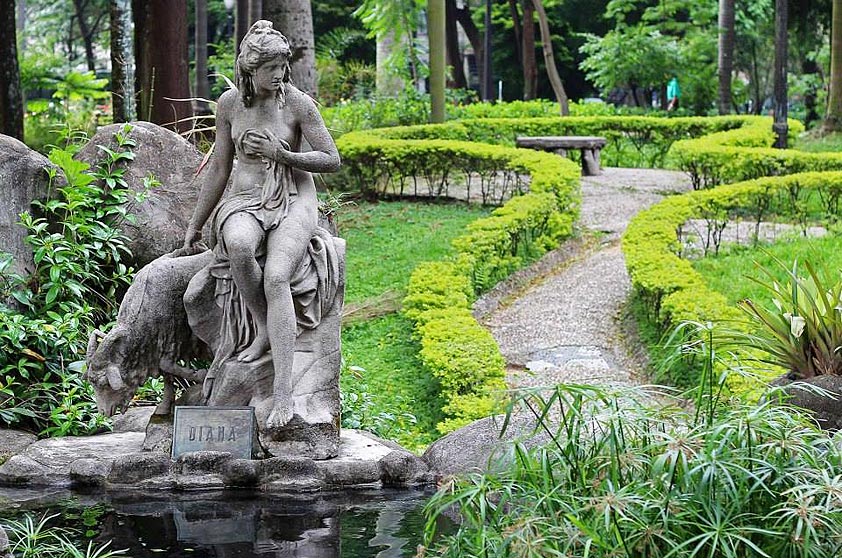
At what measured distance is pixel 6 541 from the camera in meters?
4.49

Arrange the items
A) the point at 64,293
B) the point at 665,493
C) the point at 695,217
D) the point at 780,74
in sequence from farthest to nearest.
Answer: the point at 780,74 → the point at 695,217 → the point at 64,293 → the point at 665,493

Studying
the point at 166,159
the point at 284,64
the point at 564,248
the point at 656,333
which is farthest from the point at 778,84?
the point at 284,64

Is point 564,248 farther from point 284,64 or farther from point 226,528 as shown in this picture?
point 226,528

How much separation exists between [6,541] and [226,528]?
1.21 m

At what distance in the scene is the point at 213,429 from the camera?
6.16 metres

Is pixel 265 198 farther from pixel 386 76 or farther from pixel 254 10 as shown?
pixel 386 76

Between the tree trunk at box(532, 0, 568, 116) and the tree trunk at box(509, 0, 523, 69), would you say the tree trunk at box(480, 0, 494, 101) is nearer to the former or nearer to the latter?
the tree trunk at box(509, 0, 523, 69)

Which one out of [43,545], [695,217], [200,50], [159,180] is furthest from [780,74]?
[43,545]

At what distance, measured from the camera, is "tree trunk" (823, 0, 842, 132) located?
2341 centimetres

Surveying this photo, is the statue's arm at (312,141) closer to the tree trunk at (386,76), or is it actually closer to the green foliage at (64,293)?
the green foliage at (64,293)

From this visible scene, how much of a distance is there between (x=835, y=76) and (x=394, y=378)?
56.6 ft

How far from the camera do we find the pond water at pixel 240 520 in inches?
207

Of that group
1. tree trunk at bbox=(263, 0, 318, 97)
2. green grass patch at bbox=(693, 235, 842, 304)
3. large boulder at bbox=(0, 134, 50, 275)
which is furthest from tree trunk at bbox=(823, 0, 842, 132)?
large boulder at bbox=(0, 134, 50, 275)

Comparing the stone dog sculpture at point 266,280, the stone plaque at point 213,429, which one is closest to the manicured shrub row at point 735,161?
the stone dog sculpture at point 266,280
